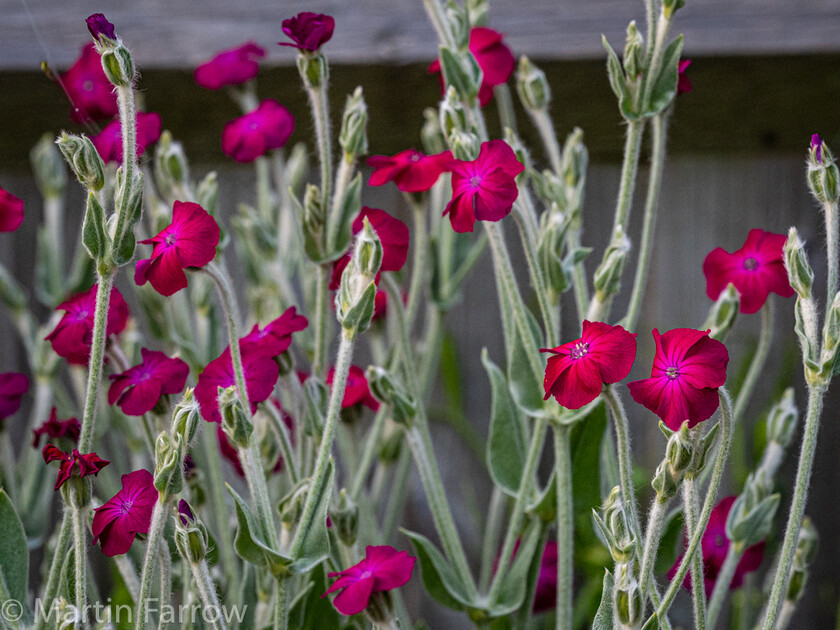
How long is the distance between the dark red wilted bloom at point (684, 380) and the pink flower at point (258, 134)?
1.38 ft

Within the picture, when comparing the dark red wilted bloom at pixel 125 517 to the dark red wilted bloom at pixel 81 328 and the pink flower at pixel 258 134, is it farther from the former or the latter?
the pink flower at pixel 258 134

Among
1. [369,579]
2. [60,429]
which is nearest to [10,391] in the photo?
[60,429]

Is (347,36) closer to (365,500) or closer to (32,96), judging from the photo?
(32,96)

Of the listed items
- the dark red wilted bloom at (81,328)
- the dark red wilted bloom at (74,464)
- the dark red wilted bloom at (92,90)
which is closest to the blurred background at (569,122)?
the dark red wilted bloom at (92,90)

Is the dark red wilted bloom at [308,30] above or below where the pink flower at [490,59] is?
below

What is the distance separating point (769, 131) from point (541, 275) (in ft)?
2.00

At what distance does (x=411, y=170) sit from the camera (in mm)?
608

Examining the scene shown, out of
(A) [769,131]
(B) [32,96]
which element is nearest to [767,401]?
(A) [769,131]

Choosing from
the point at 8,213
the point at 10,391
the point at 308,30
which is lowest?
the point at 10,391

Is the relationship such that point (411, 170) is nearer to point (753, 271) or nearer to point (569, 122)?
point (753, 271)

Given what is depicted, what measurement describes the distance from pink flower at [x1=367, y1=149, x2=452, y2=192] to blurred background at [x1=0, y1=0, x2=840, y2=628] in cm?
38

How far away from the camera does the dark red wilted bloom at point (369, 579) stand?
19.4 inches

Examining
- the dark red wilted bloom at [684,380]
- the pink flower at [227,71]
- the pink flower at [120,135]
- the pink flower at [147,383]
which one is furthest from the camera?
the pink flower at [227,71]

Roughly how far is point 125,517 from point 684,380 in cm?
30
